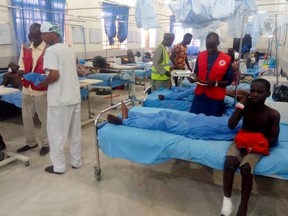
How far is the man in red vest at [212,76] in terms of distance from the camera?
2477mm

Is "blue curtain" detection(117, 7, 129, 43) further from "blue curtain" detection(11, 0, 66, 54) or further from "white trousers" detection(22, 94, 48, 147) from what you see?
"white trousers" detection(22, 94, 48, 147)

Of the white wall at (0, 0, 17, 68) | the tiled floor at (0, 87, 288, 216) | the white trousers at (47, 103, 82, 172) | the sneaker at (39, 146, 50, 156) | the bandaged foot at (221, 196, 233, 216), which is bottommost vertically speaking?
the tiled floor at (0, 87, 288, 216)

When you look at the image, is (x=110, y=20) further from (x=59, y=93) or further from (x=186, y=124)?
(x=186, y=124)

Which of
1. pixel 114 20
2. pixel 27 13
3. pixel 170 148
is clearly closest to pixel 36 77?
pixel 170 148

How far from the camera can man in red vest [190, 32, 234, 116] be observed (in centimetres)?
248

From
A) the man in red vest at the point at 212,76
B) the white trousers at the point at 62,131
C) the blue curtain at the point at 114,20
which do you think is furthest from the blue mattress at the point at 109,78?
the blue curtain at the point at 114,20

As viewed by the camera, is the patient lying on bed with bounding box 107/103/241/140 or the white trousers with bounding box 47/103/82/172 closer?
the patient lying on bed with bounding box 107/103/241/140

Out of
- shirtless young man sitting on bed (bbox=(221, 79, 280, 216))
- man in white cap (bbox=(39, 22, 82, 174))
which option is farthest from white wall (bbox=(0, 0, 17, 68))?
shirtless young man sitting on bed (bbox=(221, 79, 280, 216))

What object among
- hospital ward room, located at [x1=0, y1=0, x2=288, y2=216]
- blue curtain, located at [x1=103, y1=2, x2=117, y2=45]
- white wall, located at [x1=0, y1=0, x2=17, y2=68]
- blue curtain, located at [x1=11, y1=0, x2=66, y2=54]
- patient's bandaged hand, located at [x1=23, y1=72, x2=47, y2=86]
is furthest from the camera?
blue curtain, located at [x1=103, y1=2, x2=117, y2=45]

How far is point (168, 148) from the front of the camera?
82.0 inches

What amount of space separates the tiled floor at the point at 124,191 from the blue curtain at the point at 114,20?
5.74 meters

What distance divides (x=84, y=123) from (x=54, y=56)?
1.84 m

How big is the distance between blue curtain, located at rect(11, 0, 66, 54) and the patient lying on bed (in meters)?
3.75

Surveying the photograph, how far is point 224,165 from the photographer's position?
6.09 feet
